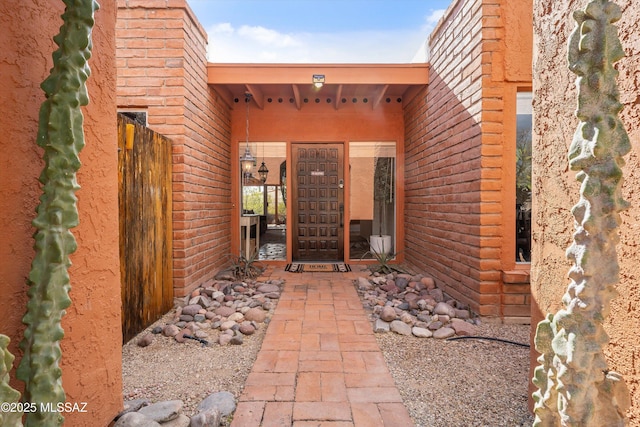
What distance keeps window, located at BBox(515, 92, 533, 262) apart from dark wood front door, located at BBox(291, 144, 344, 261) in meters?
3.03

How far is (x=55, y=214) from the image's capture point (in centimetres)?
90

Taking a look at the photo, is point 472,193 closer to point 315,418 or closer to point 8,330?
point 315,418

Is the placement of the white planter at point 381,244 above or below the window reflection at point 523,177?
below

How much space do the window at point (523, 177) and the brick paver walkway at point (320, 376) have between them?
1706 millimetres

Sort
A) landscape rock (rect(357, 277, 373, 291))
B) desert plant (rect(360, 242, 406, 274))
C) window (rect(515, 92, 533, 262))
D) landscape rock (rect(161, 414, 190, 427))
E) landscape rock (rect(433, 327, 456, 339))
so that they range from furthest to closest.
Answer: desert plant (rect(360, 242, 406, 274)) < landscape rock (rect(357, 277, 373, 291)) < window (rect(515, 92, 533, 262)) < landscape rock (rect(433, 327, 456, 339)) < landscape rock (rect(161, 414, 190, 427))

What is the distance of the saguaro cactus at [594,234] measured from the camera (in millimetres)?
739

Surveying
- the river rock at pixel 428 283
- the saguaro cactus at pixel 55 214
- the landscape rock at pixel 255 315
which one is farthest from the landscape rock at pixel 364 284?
the saguaro cactus at pixel 55 214

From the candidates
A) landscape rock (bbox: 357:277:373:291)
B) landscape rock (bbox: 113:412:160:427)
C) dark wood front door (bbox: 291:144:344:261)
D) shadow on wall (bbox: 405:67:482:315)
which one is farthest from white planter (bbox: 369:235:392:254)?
landscape rock (bbox: 113:412:160:427)

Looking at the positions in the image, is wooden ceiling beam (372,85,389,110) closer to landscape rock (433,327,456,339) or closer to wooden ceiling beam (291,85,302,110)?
wooden ceiling beam (291,85,302,110)

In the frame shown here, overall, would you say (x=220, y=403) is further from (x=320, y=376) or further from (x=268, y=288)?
(x=268, y=288)

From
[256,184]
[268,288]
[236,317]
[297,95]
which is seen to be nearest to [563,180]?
[236,317]

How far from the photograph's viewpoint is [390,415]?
1.74 metres

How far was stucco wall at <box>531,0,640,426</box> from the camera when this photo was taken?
3.51ft

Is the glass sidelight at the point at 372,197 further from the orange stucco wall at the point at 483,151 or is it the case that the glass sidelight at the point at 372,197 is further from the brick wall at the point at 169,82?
the brick wall at the point at 169,82
